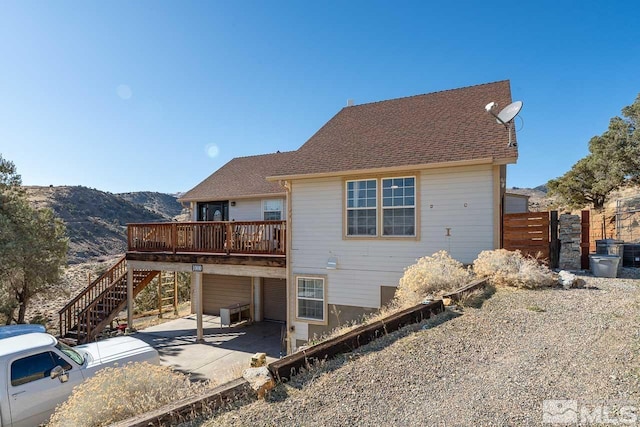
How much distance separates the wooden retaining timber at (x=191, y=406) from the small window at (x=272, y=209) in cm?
999

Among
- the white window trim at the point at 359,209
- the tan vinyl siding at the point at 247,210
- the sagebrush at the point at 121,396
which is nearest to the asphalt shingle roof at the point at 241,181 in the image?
the tan vinyl siding at the point at 247,210

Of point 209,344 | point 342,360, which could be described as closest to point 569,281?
point 342,360

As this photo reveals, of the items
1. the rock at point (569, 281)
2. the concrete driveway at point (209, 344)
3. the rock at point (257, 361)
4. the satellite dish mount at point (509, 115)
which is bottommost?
the concrete driveway at point (209, 344)

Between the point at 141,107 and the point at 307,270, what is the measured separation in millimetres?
10967

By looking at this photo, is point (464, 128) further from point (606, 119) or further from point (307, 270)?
point (606, 119)

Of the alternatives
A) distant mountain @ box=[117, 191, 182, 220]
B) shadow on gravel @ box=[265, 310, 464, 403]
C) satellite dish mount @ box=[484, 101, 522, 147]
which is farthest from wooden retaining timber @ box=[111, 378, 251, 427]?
distant mountain @ box=[117, 191, 182, 220]

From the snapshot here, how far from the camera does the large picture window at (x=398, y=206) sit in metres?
8.72

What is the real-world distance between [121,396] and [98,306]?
11268mm

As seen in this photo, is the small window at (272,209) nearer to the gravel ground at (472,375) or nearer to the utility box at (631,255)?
the gravel ground at (472,375)

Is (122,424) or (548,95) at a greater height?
(548,95)

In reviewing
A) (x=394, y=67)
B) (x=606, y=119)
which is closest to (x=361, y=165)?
(x=394, y=67)

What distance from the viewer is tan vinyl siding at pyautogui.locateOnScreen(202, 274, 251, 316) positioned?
49.3 ft

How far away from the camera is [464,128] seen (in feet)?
29.7

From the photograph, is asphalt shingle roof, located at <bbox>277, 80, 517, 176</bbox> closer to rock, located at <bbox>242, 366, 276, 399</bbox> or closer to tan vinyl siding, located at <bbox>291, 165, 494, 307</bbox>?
tan vinyl siding, located at <bbox>291, 165, 494, 307</bbox>
